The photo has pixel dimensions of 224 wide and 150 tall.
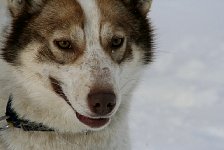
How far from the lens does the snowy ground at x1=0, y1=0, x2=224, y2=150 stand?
17.1 ft

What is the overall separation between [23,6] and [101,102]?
0.75 m

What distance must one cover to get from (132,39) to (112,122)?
466 millimetres

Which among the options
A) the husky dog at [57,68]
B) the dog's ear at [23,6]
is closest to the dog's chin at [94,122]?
the husky dog at [57,68]

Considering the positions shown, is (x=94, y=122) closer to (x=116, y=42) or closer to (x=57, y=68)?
(x=57, y=68)

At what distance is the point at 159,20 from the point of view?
27.1 feet

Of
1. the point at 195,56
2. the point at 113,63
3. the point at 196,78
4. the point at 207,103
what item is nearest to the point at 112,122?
the point at 113,63

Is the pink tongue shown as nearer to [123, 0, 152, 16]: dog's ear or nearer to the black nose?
the black nose

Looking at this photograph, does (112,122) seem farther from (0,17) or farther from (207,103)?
(207,103)

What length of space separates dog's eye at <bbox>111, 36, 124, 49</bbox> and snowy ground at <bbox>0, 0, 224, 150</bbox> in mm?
659

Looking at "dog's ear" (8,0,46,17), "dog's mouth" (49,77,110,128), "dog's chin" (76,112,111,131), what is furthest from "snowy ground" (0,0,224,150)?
"dog's chin" (76,112,111,131)

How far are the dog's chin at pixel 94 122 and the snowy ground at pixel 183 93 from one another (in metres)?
0.80

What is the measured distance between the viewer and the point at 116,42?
3.35 meters

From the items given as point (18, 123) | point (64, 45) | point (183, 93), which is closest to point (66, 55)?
point (64, 45)

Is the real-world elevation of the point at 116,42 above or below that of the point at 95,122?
above
